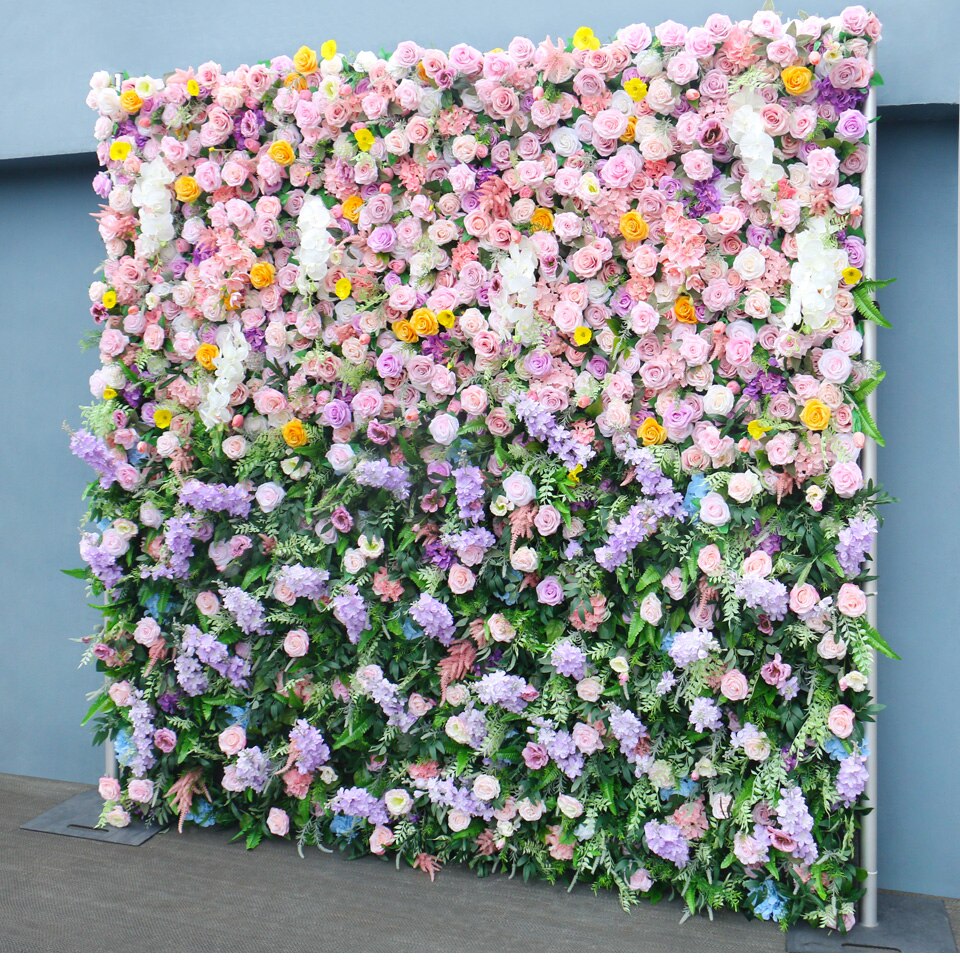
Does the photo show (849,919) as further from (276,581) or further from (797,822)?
(276,581)

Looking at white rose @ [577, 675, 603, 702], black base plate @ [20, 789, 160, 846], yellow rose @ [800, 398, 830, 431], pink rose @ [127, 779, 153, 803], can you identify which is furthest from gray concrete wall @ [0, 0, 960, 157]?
black base plate @ [20, 789, 160, 846]

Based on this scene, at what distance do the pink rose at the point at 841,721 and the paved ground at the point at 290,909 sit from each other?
529 mm

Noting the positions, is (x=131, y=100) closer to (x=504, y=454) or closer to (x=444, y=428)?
(x=444, y=428)

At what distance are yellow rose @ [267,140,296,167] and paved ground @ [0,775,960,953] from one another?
194 centimetres

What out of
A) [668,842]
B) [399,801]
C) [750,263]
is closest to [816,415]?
[750,263]

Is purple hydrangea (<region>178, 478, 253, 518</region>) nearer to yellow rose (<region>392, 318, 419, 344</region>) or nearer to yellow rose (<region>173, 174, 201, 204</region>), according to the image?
yellow rose (<region>392, 318, 419, 344</region>)

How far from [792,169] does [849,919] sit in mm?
1781

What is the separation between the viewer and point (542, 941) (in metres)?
2.25

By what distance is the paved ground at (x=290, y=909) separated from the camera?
7.39 feet

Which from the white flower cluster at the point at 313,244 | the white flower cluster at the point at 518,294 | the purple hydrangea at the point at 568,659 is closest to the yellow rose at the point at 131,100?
the white flower cluster at the point at 313,244

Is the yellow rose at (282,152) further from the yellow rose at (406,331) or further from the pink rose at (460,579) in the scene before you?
the pink rose at (460,579)

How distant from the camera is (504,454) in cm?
243

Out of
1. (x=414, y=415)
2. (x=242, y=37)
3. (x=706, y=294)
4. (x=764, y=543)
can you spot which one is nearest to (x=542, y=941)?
(x=764, y=543)

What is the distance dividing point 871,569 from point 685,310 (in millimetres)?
776
